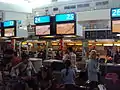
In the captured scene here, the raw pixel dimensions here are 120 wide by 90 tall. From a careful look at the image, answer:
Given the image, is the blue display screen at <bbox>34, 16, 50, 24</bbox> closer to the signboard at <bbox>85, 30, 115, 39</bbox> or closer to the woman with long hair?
the woman with long hair

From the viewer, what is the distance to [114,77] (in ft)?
31.7

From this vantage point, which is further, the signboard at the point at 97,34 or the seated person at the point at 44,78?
the signboard at the point at 97,34

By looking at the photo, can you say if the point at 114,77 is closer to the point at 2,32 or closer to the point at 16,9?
the point at 2,32

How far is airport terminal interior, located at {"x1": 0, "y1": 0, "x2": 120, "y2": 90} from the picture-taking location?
28.1ft

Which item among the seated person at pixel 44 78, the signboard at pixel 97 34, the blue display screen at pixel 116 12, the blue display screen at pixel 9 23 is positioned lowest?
the seated person at pixel 44 78

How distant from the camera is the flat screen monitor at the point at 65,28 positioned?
39.5ft

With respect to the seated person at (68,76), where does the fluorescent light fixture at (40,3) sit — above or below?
above

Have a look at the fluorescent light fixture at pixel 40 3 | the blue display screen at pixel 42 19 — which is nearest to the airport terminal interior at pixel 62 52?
the blue display screen at pixel 42 19

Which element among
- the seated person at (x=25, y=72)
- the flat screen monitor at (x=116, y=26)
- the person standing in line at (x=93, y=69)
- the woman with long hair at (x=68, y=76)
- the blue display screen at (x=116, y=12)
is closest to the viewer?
the woman with long hair at (x=68, y=76)

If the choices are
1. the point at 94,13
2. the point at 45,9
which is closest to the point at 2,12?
the point at 45,9

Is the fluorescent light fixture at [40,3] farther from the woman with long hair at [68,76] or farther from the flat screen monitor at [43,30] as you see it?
the woman with long hair at [68,76]

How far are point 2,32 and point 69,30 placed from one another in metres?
5.48

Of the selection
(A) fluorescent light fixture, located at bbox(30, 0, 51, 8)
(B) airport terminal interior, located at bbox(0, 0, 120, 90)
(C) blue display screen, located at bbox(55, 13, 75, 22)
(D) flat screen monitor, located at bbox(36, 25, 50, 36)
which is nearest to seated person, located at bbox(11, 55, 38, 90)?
(B) airport terminal interior, located at bbox(0, 0, 120, 90)

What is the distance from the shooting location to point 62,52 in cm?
1445
